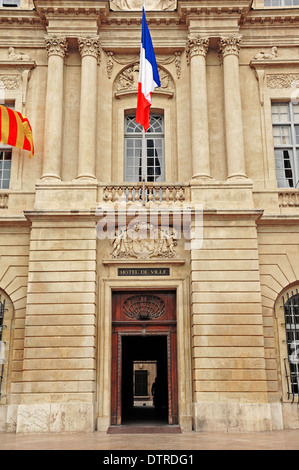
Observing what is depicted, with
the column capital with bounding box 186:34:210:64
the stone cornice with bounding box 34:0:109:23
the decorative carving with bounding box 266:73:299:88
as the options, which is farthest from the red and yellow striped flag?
the decorative carving with bounding box 266:73:299:88

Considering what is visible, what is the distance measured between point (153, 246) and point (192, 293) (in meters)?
1.71

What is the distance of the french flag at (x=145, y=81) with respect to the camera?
14250mm

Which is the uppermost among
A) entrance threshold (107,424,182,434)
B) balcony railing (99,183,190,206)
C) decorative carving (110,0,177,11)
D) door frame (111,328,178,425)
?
A: decorative carving (110,0,177,11)

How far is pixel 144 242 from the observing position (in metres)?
A: 14.3

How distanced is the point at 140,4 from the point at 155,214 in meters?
7.40

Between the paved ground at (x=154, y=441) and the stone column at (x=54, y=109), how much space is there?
688 centimetres

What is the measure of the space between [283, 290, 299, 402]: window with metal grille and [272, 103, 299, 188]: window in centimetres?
345

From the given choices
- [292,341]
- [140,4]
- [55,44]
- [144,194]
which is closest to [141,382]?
[292,341]

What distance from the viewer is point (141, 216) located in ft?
46.5

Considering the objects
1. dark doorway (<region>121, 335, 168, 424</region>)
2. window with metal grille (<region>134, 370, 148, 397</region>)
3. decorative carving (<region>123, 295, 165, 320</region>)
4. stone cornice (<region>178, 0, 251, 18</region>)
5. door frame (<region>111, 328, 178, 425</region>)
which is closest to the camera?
door frame (<region>111, 328, 178, 425</region>)

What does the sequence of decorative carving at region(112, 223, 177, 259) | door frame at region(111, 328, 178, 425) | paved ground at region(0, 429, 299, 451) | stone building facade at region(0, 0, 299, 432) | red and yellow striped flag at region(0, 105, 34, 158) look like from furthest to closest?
red and yellow striped flag at region(0, 105, 34, 158) < decorative carving at region(112, 223, 177, 259) < door frame at region(111, 328, 178, 425) < stone building facade at region(0, 0, 299, 432) < paved ground at region(0, 429, 299, 451)

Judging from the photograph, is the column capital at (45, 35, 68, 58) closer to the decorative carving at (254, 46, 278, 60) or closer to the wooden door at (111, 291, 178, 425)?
the decorative carving at (254, 46, 278, 60)

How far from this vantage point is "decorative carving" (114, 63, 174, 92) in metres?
16.2

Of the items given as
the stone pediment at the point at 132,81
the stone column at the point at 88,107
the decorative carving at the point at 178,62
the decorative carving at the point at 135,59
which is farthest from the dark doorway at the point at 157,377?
the decorative carving at the point at 135,59
